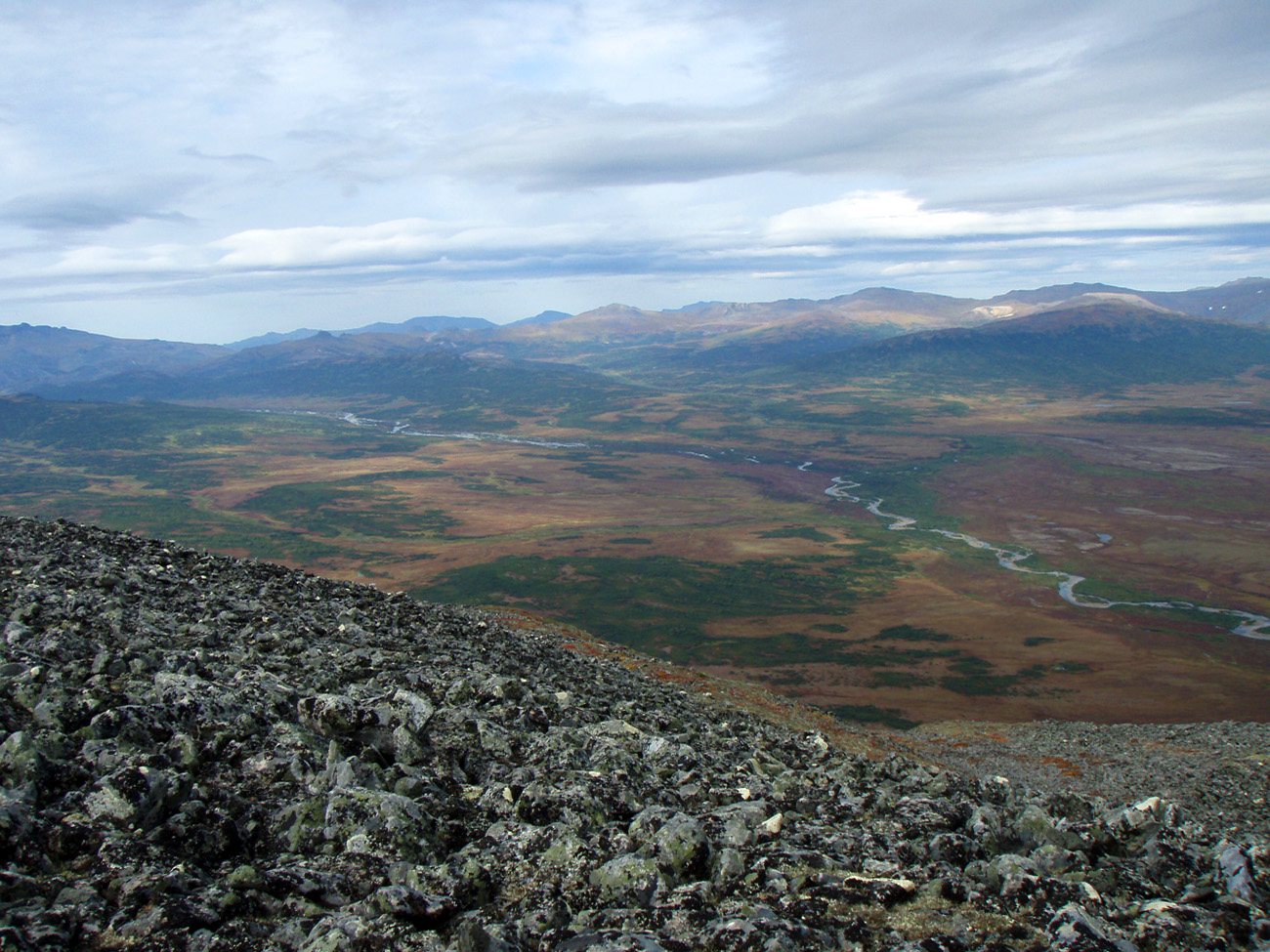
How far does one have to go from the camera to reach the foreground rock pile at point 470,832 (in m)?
10.2

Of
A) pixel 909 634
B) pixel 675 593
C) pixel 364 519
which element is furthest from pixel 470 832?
pixel 364 519

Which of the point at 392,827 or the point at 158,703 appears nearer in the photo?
the point at 392,827

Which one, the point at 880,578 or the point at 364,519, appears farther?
the point at 364,519

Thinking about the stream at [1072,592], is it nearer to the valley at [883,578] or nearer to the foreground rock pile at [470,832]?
the valley at [883,578]

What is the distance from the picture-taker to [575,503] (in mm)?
198250

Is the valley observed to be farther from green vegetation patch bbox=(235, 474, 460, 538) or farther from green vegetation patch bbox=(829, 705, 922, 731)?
green vegetation patch bbox=(235, 474, 460, 538)

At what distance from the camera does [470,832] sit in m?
13.4

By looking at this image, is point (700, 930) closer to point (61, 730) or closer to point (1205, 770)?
point (61, 730)

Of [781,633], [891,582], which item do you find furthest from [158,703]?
[891,582]

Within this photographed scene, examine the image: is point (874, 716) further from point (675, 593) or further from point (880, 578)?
point (880, 578)

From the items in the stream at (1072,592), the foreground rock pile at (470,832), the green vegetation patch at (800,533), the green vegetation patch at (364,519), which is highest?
the foreground rock pile at (470,832)

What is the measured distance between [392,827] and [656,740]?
8226 mm

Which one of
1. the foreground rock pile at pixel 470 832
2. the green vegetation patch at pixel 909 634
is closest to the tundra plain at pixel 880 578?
the green vegetation patch at pixel 909 634

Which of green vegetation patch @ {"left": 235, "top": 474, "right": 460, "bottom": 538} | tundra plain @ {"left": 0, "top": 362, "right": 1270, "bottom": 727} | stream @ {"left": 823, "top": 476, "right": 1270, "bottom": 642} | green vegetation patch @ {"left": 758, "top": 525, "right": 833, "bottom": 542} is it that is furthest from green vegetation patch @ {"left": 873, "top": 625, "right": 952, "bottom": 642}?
green vegetation patch @ {"left": 235, "top": 474, "right": 460, "bottom": 538}
